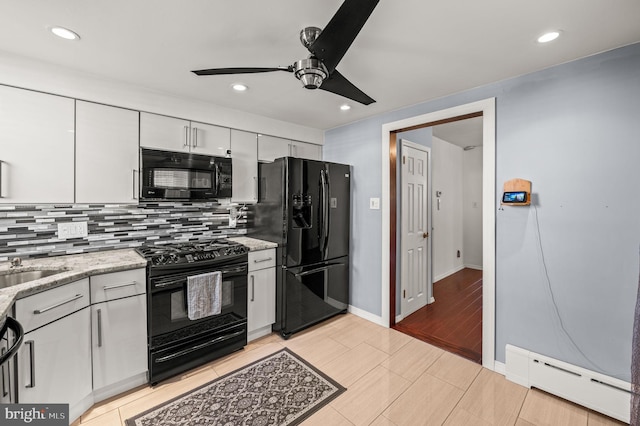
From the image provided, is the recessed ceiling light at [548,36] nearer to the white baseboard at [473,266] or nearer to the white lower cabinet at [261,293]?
the white lower cabinet at [261,293]

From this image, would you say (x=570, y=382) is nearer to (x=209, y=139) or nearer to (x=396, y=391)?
(x=396, y=391)

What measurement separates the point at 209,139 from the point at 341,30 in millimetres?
2019

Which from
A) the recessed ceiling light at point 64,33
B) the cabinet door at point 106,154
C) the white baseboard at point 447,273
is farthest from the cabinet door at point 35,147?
the white baseboard at point 447,273

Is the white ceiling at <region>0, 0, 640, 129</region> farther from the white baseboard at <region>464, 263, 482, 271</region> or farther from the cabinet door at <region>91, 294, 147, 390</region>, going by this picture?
the white baseboard at <region>464, 263, 482, 271</region>

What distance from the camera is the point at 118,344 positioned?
1913 millimetres

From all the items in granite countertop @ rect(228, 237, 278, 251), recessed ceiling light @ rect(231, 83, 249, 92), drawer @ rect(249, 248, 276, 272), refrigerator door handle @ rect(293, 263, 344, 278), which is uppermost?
recessed ceiling light @ rect(231, 83, 249, 92)

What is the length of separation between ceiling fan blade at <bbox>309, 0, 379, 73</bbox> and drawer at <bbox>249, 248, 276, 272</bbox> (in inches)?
73.7

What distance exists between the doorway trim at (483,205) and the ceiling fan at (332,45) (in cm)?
130

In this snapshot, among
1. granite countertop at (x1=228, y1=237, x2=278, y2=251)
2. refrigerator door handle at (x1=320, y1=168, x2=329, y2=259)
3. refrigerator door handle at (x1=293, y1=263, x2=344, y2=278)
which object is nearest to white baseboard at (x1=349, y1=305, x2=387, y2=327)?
refrigerator door handle at (x1=293, y1=263, x2=344, y2=278)

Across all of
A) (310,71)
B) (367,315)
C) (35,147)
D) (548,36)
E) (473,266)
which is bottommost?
(367,315)

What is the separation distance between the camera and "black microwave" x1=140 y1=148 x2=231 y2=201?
2.36 m

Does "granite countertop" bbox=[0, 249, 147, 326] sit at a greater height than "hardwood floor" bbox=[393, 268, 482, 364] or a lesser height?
greater

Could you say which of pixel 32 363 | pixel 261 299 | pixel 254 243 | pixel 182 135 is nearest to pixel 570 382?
pixel 261 299

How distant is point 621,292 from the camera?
5.71ft
